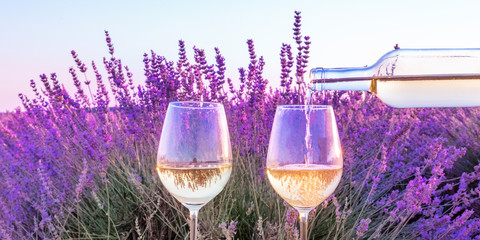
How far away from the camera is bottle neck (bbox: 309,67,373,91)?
1775mm

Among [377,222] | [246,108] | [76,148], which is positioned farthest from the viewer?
[76,148]

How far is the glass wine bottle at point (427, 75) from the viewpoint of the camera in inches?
75.5

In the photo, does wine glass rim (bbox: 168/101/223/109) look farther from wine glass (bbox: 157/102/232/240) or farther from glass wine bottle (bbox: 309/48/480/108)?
glass wine bottle (bbox: 309/48/480/108)

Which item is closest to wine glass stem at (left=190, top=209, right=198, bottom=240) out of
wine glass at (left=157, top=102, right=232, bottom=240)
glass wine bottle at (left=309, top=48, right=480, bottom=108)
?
wine glass at (left=157, top=102, right=232, bottom=240)

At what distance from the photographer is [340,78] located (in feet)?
5.94

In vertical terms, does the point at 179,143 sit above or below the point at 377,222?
above

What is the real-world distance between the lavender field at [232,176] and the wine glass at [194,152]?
591mm

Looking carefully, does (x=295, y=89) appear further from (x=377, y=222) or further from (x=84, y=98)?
(x=84, y=98)

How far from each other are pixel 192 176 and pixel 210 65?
164 centimetres

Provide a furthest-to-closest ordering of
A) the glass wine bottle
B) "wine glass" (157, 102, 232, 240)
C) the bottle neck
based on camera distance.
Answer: the glass wine bottle, the bottle neck, "wine glass" (157, 102, 232, 240)

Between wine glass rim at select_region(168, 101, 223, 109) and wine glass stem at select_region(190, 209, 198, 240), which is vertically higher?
wine glass rim at select_region(168, 101, 223, 109)

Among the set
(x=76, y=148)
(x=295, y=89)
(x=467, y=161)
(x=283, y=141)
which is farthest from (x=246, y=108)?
(x=467, y=161)

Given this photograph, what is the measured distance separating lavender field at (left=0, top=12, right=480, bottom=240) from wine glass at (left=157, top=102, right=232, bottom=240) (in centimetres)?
59

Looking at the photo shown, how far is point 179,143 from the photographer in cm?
151
